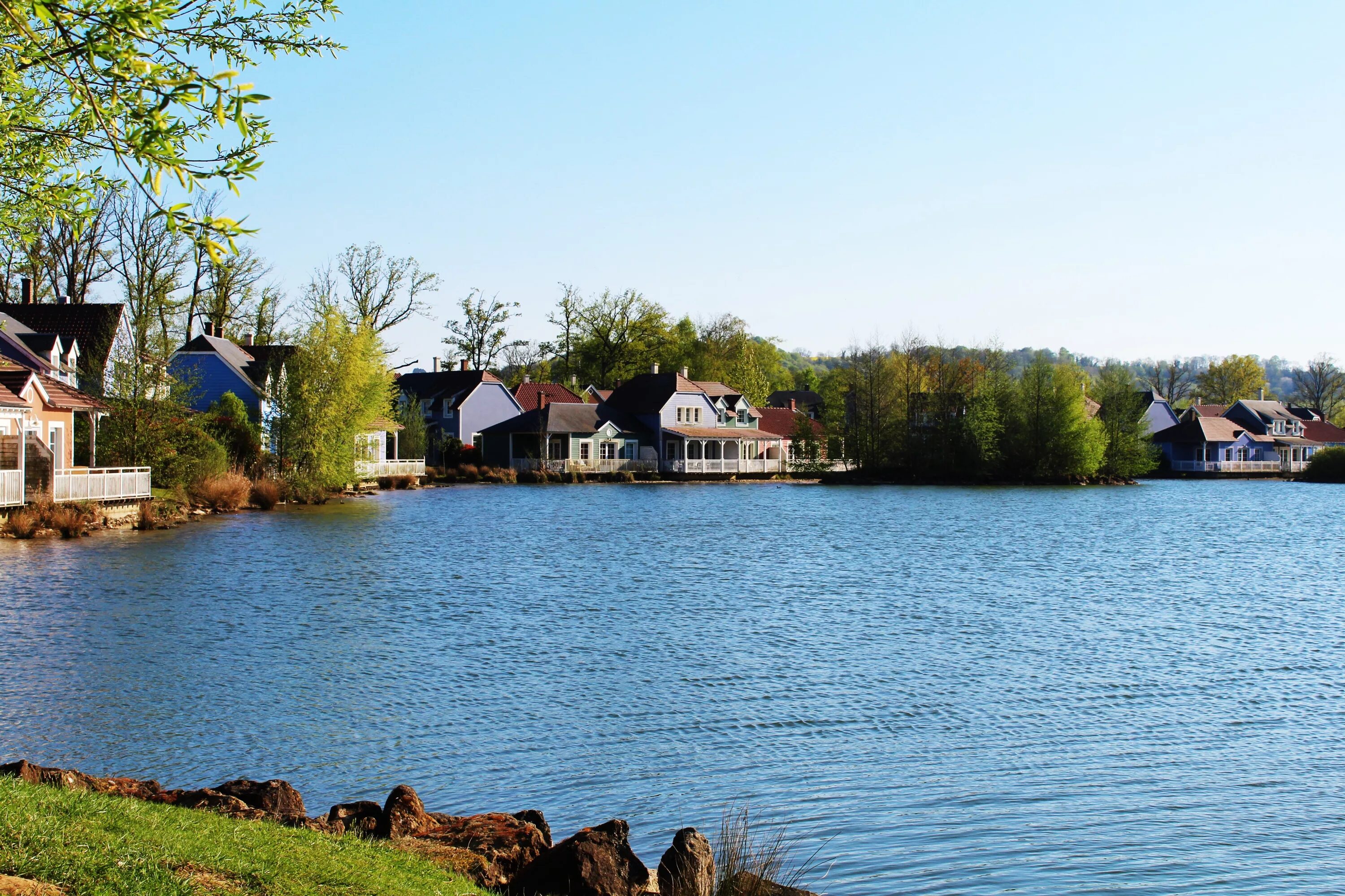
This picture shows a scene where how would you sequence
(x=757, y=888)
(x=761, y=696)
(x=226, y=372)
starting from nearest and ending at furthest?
(x=757, y=888) → (x=761, y=696) → (x=226, y=372)

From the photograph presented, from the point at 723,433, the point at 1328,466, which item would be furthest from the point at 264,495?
the point at 1328,466

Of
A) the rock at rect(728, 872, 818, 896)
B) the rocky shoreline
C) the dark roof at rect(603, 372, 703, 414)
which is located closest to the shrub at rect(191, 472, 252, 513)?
the rocky shoreline

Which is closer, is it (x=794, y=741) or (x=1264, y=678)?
(x=794, y=741)

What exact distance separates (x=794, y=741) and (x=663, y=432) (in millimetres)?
69221

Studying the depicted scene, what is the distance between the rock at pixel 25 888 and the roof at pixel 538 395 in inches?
3054

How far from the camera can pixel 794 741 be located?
12.8 metres

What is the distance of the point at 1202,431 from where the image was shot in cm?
10100

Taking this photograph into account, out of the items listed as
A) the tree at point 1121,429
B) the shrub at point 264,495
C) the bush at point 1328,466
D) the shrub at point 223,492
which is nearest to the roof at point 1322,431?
the bush at point 1328,466

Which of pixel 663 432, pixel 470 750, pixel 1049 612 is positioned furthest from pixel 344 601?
pixel 663 432

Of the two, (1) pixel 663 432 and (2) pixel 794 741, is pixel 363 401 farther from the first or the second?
(2) pixel 794 741

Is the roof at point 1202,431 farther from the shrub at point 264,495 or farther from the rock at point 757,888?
the rock at point 757,888

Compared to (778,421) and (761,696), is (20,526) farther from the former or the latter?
(778,421)

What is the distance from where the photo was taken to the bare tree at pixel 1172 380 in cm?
13375

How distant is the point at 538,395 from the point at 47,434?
4979 cm
